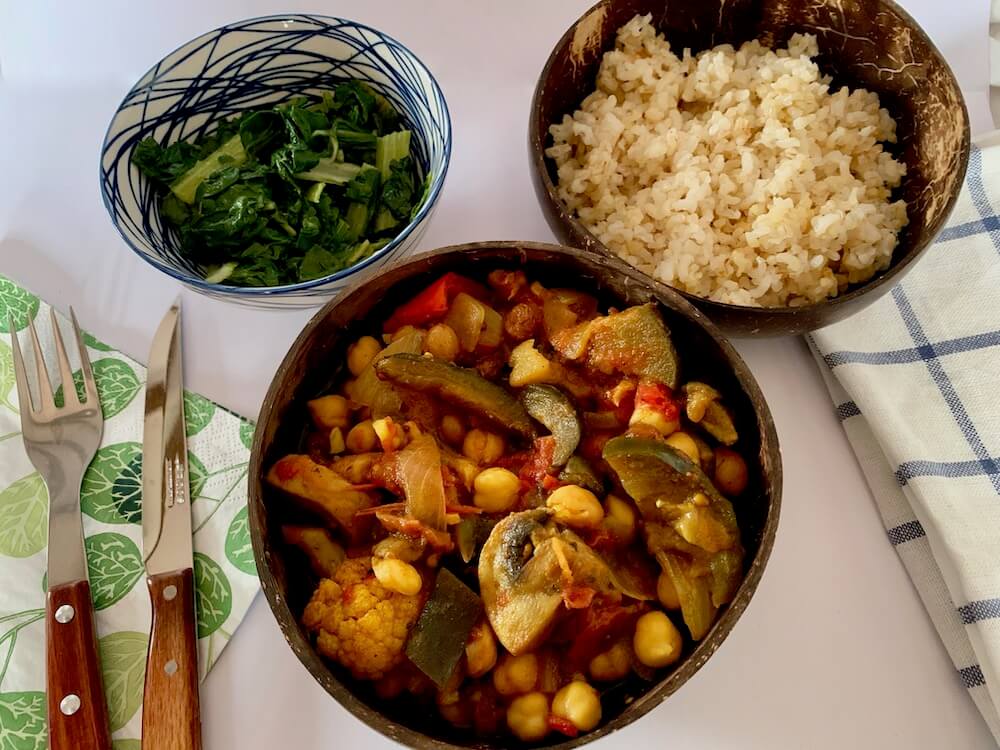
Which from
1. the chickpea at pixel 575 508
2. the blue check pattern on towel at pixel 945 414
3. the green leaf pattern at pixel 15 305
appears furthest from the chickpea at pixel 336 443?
the blue check pattern on towel at pixel 945 414

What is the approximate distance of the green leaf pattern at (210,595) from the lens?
138 cm

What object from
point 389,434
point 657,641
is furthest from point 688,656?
point 389,434

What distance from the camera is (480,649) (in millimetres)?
1134

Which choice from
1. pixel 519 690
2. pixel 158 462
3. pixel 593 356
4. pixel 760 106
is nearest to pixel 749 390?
pixel 593 356

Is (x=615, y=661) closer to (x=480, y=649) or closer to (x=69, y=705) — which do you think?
(x=480, y=649)

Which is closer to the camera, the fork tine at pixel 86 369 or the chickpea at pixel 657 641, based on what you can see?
the chickpea at pixel 657 641

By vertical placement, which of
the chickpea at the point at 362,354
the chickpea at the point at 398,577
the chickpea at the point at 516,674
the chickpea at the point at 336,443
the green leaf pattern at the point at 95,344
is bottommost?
the chickpea at the point at 516,674

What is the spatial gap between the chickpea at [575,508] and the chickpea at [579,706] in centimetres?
20

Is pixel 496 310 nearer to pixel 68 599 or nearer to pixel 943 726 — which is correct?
pixel 68 599

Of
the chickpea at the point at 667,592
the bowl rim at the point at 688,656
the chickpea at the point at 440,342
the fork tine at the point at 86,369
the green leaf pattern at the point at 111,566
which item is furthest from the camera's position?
the fork tine at the point at 86,369

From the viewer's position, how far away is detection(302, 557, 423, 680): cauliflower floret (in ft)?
3.64

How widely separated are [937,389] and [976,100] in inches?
26.7

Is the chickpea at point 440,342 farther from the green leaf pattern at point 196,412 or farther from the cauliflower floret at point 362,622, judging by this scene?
the green leaf pattern at point 196,412

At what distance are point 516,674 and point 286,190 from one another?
35.4 inches
